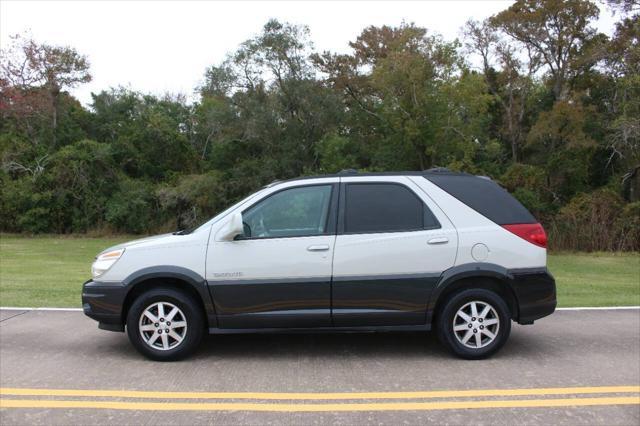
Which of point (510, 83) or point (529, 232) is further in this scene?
point (510, 83)

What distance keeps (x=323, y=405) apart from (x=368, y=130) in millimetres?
27057

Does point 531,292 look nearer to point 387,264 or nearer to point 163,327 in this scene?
point 387,264

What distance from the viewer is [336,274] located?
5.48 m

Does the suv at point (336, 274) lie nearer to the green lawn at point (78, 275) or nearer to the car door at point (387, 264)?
the car door at point (387, 264)

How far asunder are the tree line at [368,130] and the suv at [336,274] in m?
19.9

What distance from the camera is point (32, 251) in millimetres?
21812

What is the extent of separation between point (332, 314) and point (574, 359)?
8.22 feet

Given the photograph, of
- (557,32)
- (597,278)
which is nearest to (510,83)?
(557,32)

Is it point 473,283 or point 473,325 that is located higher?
point 473,283

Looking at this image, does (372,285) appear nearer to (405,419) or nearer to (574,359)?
(405,419)

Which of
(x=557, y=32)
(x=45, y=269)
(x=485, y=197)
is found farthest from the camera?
(x=557, y=32)

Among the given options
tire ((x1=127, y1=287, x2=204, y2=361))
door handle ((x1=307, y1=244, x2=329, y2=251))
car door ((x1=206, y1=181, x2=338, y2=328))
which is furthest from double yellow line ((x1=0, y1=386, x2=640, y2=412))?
door handle ((x1=307, y1=244, x2=329, y2=251))

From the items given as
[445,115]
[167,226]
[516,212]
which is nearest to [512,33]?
[445,115]

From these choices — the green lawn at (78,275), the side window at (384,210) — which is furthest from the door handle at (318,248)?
the green lawn at (78,275)
